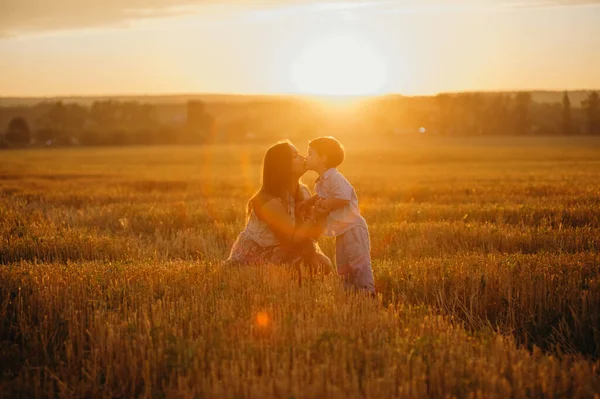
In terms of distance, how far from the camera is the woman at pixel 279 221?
26.6 ft

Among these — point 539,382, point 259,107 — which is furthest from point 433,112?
point 539,382

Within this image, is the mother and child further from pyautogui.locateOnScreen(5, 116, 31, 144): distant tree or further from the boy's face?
pyautogui.locateOnScreen(5, 116, 31, 144): distant tree

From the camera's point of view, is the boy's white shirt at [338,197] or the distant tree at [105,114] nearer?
the boy's white shirt at [338,197]

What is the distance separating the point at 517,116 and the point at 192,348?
8665cm

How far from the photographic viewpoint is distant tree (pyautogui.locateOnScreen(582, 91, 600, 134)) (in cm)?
7949

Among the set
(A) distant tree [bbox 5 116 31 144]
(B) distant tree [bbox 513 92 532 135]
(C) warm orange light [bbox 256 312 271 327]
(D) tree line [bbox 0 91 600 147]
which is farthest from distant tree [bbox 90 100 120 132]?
(C) warm orange light [bbox 256 312 271 327]

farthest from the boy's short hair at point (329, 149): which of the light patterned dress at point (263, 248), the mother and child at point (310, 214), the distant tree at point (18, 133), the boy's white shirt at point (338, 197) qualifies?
the distant tree at point (18, 133)

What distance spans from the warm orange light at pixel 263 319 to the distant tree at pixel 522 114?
8354cm

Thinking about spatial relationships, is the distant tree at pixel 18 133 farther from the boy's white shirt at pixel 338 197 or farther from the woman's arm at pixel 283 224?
the boy's white shirt at pixel 338 197

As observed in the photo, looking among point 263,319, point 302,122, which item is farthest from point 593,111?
point 263,319

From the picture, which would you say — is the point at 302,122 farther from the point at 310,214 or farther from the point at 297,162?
the point at 297,162

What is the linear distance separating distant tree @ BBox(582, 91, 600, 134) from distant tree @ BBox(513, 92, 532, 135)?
7452 millimetres

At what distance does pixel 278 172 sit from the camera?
8.10 metres

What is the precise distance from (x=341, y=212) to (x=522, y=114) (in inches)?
3308
